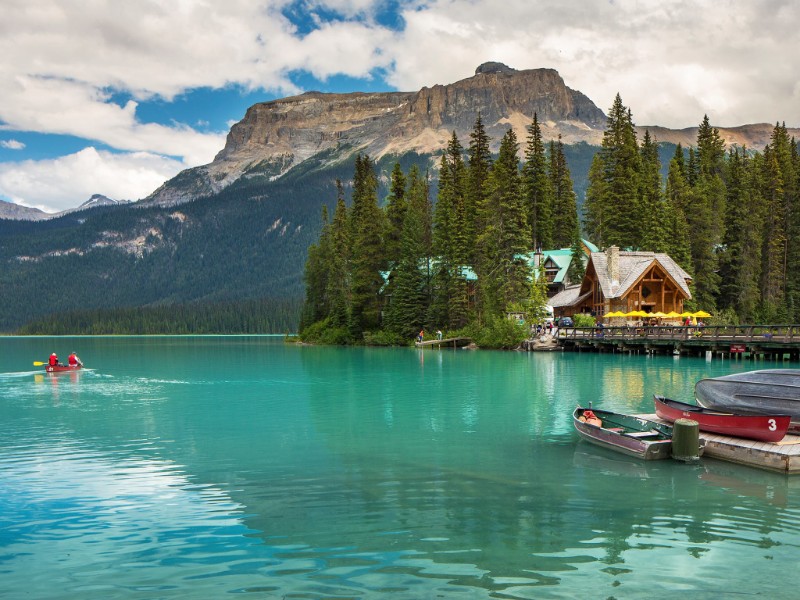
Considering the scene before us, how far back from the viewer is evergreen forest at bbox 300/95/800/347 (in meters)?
74.5

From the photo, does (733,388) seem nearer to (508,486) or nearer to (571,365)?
(508,486)

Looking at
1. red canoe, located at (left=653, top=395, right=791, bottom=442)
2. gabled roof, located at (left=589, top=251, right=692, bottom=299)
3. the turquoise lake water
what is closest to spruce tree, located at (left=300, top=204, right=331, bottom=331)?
gabled roof, located at (left=589, top=251, right=692, bottom=299)

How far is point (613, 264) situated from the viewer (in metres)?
70.8

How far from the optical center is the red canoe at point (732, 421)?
1678 centimetres

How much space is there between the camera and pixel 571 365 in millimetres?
50812

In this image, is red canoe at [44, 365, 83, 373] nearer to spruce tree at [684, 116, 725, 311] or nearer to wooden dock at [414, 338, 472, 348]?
wooden dock at [414, 338, 472, 348]

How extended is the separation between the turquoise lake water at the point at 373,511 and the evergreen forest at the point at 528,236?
1901 inches

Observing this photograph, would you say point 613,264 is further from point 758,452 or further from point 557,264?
point 758,452

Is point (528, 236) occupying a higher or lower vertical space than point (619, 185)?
lower

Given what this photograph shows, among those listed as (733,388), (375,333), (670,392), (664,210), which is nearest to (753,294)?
(664,210)

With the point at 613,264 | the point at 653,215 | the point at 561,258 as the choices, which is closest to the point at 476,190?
the point at 561,258

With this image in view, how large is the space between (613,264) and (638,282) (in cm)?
331

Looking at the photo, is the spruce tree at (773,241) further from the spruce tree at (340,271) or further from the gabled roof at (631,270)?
the spruce tree at (340,271)

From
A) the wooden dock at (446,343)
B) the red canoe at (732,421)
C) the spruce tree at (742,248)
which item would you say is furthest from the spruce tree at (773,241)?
the red canoe at (732,421)
